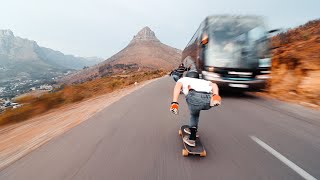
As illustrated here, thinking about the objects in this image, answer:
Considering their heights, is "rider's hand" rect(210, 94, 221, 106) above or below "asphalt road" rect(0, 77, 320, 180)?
above

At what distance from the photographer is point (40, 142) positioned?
242 inches

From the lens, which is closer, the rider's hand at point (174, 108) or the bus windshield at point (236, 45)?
the rider's hand at point (174, 108)

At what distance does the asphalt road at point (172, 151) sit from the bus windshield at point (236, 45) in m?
4.21

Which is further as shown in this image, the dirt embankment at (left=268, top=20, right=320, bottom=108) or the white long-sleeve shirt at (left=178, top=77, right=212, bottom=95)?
the dirt embankment at (left=268, top=20, right=320, bottom=108)

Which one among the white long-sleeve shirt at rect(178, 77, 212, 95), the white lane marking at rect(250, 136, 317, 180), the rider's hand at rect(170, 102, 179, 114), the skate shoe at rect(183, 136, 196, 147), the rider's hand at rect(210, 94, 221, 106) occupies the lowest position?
the white lane marking at rect(250, 136, 317, 180)

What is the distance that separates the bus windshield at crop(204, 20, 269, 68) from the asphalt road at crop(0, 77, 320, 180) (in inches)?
166

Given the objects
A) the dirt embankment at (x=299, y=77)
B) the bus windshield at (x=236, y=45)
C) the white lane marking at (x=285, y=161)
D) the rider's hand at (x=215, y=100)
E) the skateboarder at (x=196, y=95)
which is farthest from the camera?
the dirt embankment at (x=299, y=77)

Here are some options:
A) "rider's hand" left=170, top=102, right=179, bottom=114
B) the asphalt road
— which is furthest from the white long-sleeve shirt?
the asphalt road

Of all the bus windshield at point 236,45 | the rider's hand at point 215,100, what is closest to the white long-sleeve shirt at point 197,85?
the rider's hand at point 215,100

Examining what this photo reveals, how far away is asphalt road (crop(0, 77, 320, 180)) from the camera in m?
4.08

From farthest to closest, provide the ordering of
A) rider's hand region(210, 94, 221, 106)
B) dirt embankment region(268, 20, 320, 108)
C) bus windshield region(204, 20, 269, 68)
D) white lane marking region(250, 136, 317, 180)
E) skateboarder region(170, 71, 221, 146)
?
dirt embankment region(268, 20, 320, 108), bus windshield region(204, 20, 269, 68), skateboarder region(170, 71, 221, 146), rider's hand region(210, 94, 221, 106), white lane marking region(250, 136, 317, 180)

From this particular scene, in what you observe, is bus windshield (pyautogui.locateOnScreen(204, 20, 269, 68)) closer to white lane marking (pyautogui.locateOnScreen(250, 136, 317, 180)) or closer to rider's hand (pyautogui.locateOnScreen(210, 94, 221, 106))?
white lane marking (pyautogui.locateOnScreen(250, 136, 317, 180))

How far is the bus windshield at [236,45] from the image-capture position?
39.1 feet

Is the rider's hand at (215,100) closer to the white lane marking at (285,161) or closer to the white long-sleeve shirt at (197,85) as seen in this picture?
the white long-sleeve shirt at (197,85)
